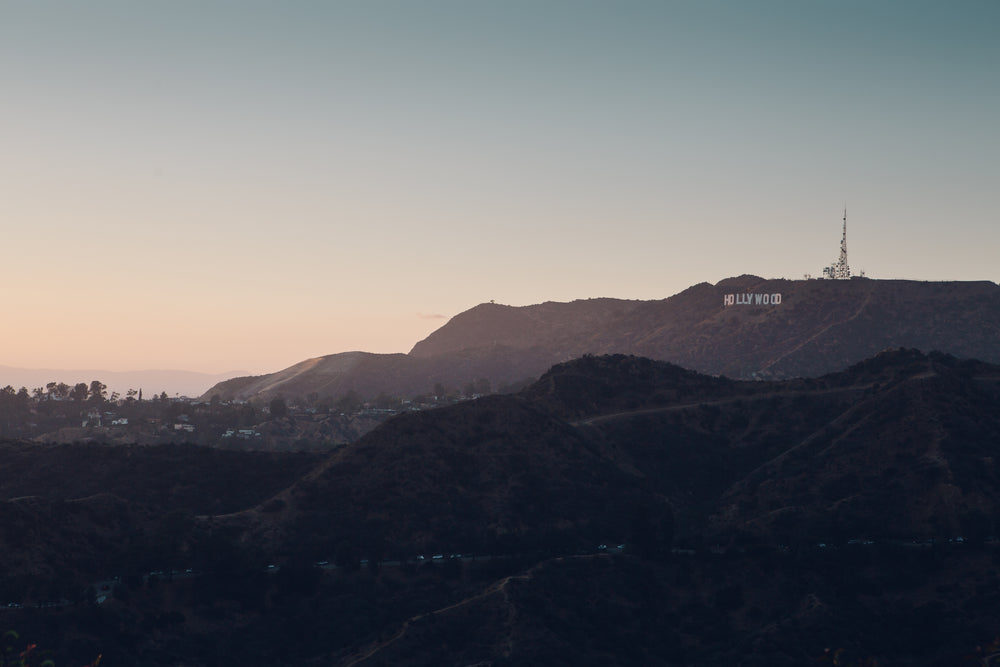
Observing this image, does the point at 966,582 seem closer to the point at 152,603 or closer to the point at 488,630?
the point at 488,630

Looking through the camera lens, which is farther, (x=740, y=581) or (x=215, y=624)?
(x=740, y=581)

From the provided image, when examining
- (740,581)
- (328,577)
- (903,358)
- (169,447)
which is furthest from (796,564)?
(169,447)

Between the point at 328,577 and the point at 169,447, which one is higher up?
the point at 169,447

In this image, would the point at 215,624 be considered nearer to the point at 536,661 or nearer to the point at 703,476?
the point at 536,661

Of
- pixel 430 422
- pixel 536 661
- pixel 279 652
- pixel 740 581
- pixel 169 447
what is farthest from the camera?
pixel 169 447

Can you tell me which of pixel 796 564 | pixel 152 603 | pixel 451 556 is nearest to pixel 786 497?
pixel 796 564

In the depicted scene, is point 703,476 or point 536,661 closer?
point 536,661

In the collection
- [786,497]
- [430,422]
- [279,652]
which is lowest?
[279,652]

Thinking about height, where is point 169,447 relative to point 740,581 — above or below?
above

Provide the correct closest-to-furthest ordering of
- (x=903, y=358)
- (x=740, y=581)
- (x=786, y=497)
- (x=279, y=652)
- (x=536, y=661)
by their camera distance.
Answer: (x=536, y=661)
(x=279, y=652)
(x=740, y=581)
(x=786, y=497)
(x=903, y=358)
